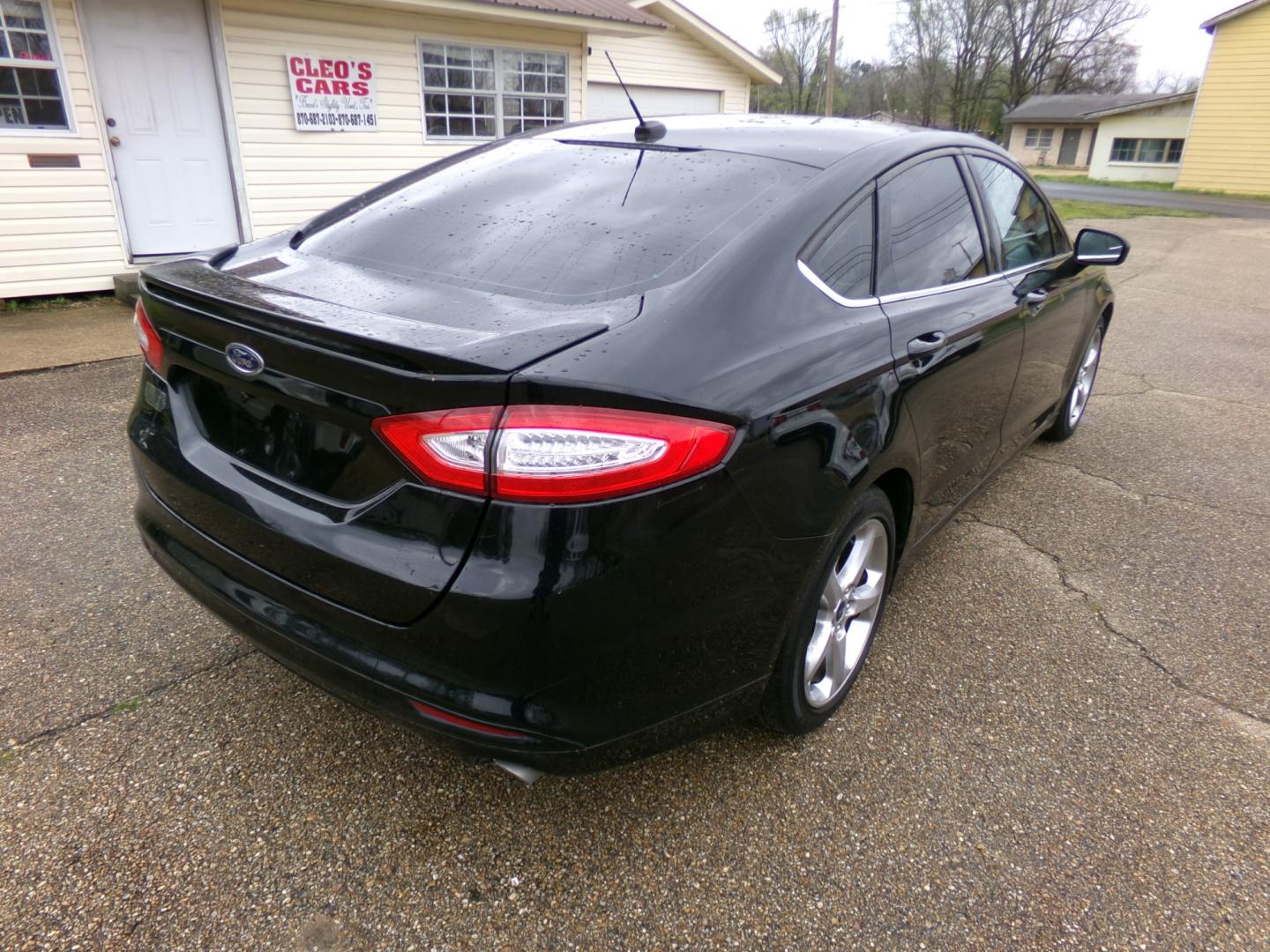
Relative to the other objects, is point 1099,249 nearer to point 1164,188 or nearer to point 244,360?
point 244,360

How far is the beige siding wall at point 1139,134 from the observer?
130ft

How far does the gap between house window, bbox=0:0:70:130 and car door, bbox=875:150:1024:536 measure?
7.67 metres

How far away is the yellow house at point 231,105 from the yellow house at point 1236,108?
86.6ft

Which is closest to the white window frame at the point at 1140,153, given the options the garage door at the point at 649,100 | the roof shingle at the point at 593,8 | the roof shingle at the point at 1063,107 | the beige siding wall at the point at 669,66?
the roof shingle at the point at 1063,107

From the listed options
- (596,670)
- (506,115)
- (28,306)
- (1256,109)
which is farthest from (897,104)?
(596,670)

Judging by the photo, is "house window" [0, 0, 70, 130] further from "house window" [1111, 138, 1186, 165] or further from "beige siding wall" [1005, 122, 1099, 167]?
"beige siding wall" [1005, 122, 1099, 167]

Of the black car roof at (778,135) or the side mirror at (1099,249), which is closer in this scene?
the black car roof at (778,135)

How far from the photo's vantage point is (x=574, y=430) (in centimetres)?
155

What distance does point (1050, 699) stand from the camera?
8.57ft

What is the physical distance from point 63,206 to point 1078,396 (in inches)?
323

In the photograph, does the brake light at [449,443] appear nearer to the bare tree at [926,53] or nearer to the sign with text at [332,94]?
the sign with text at [332,94]

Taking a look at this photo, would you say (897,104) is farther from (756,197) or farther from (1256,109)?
(756,197)

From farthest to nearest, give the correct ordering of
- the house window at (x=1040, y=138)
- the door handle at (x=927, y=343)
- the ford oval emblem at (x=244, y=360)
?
the house window at (x=1040, y=138) < the door handle at (x=927, y=343) < the ford oval emblem at (x=244, y=360)

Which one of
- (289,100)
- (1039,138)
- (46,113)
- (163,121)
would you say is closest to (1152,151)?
(1039,138)
